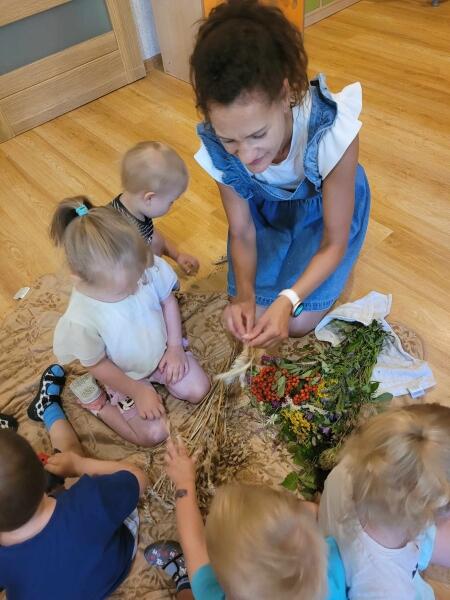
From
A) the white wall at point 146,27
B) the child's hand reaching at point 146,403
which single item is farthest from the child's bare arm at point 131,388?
the white wall at point 146,27

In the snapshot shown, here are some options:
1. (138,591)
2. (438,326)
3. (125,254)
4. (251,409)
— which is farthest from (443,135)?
(138,591)

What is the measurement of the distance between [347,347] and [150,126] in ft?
5.32

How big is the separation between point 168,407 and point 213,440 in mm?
200

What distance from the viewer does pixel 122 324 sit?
1.18 metres

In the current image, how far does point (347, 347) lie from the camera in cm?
138

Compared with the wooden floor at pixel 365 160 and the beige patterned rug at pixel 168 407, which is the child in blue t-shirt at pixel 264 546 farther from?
the wooden floor at pixel 365 160

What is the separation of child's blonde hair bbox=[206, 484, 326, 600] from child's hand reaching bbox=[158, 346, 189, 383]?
67 centimetres

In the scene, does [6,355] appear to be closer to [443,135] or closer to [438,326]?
[438,326]

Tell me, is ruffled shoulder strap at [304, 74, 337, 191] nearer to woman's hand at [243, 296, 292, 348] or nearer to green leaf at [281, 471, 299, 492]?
woman's hand at [243, 296, 292, 348]

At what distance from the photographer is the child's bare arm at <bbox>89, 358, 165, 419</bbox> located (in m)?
1.22

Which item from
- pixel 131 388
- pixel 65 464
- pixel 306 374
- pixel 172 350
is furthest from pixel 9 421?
pixel 306 374

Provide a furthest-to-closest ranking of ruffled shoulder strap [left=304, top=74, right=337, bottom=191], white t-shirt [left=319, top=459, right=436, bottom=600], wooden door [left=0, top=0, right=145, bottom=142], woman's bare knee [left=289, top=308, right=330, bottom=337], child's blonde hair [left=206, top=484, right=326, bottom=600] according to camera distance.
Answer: wooden door [left=0, top=0, right=145, bottom=142] < woman's bare knee [left=289, top=308, right=330, bottom=337] < ruffled shoulder strap [left=304, top=74, right=337, bottom=191] < white t-shirt [left=319, top=459, right=436, bottom=600] < child's blonde hair [left=206, top=484, right=326, bottom=600]

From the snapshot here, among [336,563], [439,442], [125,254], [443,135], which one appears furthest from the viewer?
[443,135]

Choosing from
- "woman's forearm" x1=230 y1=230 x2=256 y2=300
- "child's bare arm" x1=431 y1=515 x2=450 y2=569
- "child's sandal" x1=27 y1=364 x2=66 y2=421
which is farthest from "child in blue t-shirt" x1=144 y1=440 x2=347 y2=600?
"child's sandal" x1=27 y1=364 x2=66 y2=421
